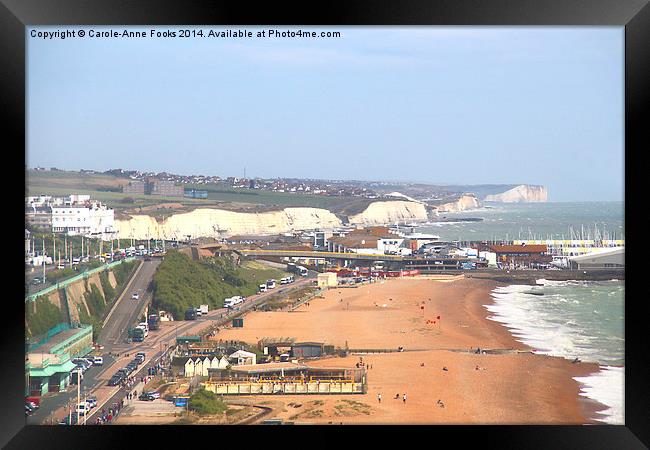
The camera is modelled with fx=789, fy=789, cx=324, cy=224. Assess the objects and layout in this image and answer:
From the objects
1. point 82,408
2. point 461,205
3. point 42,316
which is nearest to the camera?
point 42,316

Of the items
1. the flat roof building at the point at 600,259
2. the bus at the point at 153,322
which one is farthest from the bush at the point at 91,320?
the flat roof building at the point at 600,259

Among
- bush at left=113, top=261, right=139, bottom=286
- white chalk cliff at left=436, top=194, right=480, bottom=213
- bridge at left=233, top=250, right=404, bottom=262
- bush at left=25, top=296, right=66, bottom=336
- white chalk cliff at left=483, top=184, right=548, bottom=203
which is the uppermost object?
white chalk cliff at left=483, top=184, right=548, bottom=203

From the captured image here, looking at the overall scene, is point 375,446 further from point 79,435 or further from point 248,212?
point 248,212

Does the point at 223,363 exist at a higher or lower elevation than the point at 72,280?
lower

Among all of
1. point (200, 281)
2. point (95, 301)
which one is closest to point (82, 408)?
point (95, 301)

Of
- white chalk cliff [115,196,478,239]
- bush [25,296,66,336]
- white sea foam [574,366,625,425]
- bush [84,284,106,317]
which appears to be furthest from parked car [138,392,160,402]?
white sea foam [574,366,625,425]

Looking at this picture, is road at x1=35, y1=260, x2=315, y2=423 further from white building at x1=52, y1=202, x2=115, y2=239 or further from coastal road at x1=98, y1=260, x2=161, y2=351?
white building at x1=52, y1=202, x2=115, y2=239

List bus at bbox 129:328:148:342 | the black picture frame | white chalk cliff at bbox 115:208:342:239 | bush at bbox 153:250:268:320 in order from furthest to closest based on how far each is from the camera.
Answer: white chalk cliff at bbox 115:208:342:239, bush at bbox 153:250:268:320, bus at bbox 129:328:148:342, the black picture frame

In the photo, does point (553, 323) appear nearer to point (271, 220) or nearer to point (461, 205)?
point (461, 205)
